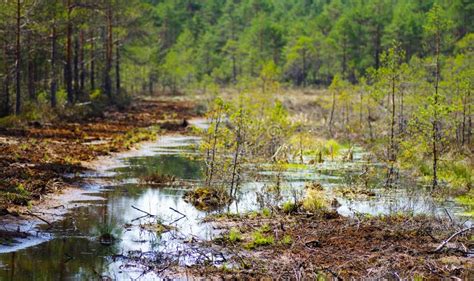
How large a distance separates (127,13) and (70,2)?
1394cm

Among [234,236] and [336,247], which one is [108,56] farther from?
[336,247]

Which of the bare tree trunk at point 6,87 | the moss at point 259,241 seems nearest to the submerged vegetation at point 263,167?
the moss at point 259,241

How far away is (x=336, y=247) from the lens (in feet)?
44.3

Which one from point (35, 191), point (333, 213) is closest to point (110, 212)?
point (35, 191)

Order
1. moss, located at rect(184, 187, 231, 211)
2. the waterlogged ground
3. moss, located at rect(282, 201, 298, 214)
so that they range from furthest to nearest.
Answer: moss, located at rect(184, 187, 231, 211) → moss, located at rect(282, 201, 298, 214) → the waterlogged ground

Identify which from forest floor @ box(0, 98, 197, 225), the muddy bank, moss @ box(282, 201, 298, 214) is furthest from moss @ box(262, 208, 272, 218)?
forest floor @ box(0, 98, 197, 225)

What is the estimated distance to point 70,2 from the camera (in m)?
42.3

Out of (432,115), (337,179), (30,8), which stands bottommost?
(337,179)

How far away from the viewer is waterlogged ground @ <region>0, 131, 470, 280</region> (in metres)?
12.1

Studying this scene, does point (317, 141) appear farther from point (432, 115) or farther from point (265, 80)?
point (265, 80)

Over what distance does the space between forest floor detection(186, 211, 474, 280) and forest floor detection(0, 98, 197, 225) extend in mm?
4943

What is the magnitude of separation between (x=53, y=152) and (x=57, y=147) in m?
1.64

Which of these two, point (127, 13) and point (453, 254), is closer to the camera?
point (453, 254)

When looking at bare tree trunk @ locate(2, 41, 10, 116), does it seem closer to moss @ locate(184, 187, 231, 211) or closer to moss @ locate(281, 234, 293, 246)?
moss @ locate(184, 187, 231, 211)
